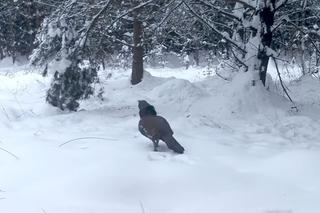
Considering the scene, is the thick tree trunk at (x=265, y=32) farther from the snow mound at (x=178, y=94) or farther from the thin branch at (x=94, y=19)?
the thin branch at (x=94, y=19)

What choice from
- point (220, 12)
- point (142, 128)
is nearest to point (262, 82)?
point (220, 12)

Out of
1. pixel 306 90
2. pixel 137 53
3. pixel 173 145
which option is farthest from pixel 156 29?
pixel 173 145

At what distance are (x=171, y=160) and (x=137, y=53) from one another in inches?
379

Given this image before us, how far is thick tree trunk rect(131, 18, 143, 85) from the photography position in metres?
14.8

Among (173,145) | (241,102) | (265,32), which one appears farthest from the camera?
(265,32)

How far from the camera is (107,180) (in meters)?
5.05

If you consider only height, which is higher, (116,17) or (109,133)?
(116,17)

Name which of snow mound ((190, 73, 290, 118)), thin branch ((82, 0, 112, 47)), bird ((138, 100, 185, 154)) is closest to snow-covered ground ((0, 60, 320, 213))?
snow mound ((190, 73, 290, 118))

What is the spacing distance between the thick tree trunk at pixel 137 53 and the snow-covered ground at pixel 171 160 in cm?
471

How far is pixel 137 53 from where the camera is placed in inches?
600

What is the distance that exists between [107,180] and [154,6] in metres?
7.06

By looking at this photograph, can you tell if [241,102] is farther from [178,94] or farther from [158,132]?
[158,132]

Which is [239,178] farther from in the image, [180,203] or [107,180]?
[107,180]

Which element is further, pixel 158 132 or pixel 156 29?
pixel 156 29
